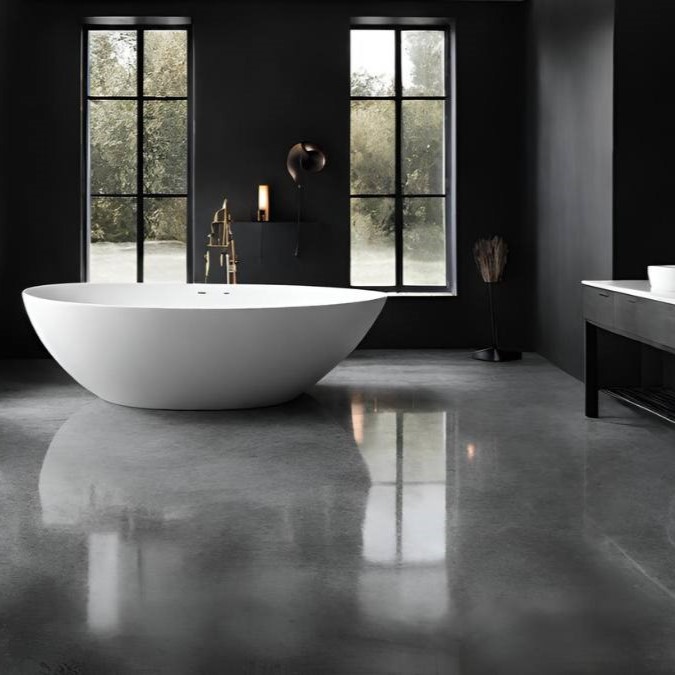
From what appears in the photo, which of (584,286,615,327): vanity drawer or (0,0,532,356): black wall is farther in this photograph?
(0,0,532,356): black wall

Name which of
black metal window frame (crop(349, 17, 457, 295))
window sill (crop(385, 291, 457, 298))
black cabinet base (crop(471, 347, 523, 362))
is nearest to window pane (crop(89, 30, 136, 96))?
black metal window frame (crop(349, 17, 457, 295))

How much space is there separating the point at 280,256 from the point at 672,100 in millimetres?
3025

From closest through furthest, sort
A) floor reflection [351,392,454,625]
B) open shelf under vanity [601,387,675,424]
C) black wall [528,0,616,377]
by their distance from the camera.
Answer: floor reflection [351,392,454,625], open shelf under vanity [601,387,675,424], black wall [528,0,616,377]

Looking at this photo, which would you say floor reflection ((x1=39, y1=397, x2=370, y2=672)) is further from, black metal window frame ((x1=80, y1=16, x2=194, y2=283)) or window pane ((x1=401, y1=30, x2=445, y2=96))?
window pane ((x1=401, y1=30, x2=445, y2=96))

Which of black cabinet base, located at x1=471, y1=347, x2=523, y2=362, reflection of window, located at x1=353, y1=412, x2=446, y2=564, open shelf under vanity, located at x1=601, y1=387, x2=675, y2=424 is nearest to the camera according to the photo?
reflection of window, located at x1=353, y1=412, x2=446, y2=564

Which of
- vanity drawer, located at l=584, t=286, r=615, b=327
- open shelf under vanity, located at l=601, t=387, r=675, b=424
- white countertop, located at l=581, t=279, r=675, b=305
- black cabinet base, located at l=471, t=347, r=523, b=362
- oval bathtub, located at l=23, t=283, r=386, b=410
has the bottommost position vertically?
open shelf under vanity, located at l=601, t=387, r=675, b=424

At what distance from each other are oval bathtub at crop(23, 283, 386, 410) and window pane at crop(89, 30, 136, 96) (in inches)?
106

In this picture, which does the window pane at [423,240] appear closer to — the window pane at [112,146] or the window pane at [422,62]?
the window pane at [422,62]

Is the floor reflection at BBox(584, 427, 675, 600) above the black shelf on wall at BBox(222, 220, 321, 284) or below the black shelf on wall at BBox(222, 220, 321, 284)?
below

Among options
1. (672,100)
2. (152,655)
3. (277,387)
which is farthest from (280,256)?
(152,655)

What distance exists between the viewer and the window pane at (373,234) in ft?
23.4

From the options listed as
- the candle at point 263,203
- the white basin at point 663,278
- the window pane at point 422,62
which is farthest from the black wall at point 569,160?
the candle at point 263,203

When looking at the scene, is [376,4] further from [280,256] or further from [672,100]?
[672,100]

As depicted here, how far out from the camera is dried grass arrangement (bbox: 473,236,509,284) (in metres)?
6.76
